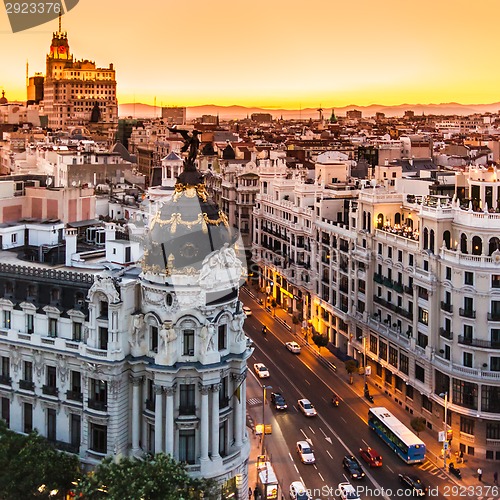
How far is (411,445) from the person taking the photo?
74.0 metres

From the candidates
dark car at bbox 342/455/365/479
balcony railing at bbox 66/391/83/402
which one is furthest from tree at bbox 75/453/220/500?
dark car at bbox 342/455/365/479

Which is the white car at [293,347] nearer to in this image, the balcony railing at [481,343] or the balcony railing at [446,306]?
the balcony railing at [446,306]

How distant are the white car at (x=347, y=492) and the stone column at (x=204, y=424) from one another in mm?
14560

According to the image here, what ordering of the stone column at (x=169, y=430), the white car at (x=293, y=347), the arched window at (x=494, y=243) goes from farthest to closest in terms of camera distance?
the white car at (x=293, y=347), the arched window at (x=494, y=243), the stone column at (x=169, y=430)

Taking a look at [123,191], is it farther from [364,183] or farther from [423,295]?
[423,295]

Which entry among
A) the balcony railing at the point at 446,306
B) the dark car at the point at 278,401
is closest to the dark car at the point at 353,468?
the dark car at the point at 278,401

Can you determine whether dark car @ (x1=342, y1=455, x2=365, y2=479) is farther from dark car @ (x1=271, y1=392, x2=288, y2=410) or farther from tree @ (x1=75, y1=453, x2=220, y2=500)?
tree @ (x1=75, y1=453, x2=220, y2=500)

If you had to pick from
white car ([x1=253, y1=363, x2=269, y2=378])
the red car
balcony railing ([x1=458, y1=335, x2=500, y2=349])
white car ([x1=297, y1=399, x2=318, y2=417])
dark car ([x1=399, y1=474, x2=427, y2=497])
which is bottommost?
dark car ([x1=399, y1=474, x2=427, y2=497])

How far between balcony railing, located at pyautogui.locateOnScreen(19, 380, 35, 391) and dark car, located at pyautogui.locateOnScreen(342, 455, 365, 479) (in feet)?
93.6

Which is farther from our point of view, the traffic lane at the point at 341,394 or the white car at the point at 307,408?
the white car at the point at 307,408

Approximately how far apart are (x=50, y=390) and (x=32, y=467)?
27.0 ft

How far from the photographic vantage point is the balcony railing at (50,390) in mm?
63375

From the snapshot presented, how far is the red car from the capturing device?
73.9 meters

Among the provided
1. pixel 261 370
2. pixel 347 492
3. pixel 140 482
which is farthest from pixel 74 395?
pixel 261 370
